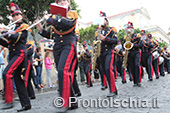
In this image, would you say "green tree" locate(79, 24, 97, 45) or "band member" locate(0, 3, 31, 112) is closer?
"band member" locate(0, 3, 31, 112)

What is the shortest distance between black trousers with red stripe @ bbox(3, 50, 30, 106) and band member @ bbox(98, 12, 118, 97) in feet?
7.43

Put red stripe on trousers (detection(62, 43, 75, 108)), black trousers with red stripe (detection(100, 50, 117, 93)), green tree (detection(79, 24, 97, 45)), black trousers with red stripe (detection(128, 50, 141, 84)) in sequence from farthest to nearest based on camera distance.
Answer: green tree (detection(79, 24, 97, 45)) → black trousers with red stripe (detection(128, 50, 141, 84)) → black trousers with red stripe (detection(100, 50, 117, 93)) → red stripe on trousers (detection(62, 43, 75, 108))

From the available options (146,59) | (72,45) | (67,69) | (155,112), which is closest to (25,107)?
(67,69)

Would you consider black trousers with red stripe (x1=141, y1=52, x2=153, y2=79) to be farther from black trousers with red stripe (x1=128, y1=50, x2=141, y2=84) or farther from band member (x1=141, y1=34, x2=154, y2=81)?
black trousers with red stripe (x1=128, y1=50, x2=141, y2=84)

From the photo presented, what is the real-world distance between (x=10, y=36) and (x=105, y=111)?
2522 mm

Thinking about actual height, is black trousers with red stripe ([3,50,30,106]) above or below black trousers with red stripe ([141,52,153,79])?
below

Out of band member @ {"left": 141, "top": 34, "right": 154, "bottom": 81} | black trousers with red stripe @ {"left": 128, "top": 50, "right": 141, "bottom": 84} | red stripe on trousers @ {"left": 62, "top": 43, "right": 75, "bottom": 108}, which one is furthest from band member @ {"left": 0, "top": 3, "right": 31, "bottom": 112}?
band member @ {"left": 141, "top": 34, "right": 154, "bottom": 81}

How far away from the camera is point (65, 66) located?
4062 mm

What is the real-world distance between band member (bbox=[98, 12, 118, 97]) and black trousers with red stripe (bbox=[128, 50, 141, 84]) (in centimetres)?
202

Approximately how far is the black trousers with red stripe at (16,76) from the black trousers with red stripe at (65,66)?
2.70ft

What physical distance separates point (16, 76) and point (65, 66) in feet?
4.17

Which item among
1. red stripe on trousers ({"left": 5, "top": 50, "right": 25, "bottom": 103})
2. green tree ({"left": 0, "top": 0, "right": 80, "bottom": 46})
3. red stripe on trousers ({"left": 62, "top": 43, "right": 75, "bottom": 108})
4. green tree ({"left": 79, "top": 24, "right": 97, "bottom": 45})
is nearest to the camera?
red stripe on trousers ({"left": 62, "top": 43, "right": 75, "bottom": 108})

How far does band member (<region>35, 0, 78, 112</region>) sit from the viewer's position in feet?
13.0

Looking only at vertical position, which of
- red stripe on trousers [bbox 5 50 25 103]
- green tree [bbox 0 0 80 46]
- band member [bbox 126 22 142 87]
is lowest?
red stripe on trousers [bbox 5 50 25 103]
